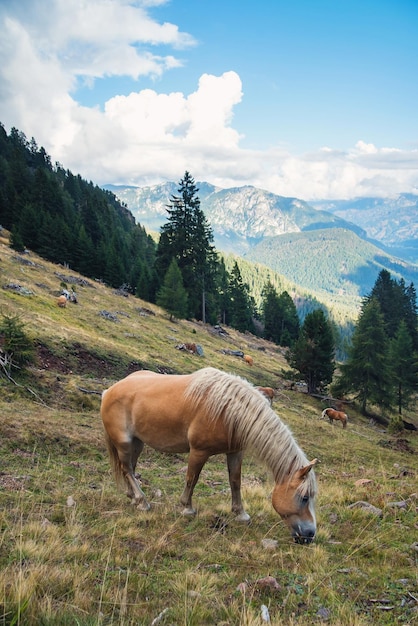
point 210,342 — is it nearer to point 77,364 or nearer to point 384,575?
point 77,364

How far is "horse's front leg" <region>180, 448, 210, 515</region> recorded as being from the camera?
5879 millimetres

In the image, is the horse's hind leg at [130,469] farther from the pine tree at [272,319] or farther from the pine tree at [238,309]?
the pine tree at [272,319]

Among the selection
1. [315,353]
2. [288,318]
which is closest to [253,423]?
[315,353]

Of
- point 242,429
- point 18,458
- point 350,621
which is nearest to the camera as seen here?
point 350,621

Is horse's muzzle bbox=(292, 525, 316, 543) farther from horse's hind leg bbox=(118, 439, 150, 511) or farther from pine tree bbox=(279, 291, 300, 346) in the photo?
pine tree bbox=(279, 291, 300, 346)

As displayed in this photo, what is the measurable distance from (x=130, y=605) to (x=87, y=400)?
10193 millimetres

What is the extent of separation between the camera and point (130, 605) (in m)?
3.19

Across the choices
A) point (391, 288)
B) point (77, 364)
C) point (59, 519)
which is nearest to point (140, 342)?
point (77, 364)

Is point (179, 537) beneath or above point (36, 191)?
beneath

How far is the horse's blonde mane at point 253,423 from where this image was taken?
553 cm

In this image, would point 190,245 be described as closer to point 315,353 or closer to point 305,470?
point 315,353

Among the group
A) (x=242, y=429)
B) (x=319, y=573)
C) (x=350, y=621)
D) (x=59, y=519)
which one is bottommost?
(x=59, y=519)

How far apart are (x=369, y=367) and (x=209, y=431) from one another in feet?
108

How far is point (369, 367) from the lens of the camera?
34.7 meters
